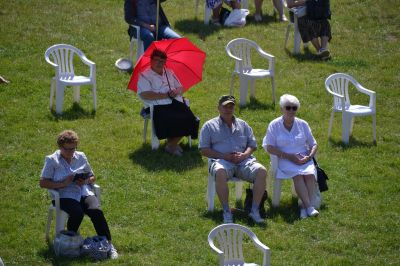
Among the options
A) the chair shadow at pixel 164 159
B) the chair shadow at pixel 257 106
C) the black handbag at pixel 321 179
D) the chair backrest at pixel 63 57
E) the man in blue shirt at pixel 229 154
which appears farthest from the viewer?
the chair shadow at pixel 257 106

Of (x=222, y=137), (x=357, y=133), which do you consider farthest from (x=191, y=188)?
(x=357, y=133)

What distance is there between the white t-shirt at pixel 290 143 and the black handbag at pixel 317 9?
529 centimetres

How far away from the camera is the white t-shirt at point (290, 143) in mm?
11432

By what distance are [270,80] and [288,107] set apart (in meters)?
4.22

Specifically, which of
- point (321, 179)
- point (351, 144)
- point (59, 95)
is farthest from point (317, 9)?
point (321, 179)

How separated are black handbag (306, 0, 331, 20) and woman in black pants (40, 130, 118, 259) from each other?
727 centimetres

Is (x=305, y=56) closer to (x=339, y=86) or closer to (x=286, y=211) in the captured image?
(x=339, y=86)

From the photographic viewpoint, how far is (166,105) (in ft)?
42.8

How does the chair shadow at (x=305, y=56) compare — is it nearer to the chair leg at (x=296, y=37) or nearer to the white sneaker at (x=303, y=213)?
the chair leg at (x=296, y=37)

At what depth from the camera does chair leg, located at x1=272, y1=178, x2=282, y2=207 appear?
11.4 m

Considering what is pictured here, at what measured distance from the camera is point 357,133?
13.9 meters

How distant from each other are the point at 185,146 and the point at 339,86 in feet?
7.85

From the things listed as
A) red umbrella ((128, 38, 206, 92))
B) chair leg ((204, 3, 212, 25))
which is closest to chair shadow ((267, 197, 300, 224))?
red umbrella ((128, 38, 206, 92))

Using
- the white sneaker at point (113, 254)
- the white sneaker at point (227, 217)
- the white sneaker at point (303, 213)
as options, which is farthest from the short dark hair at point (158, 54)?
the white sneaker at point (113, 254)
